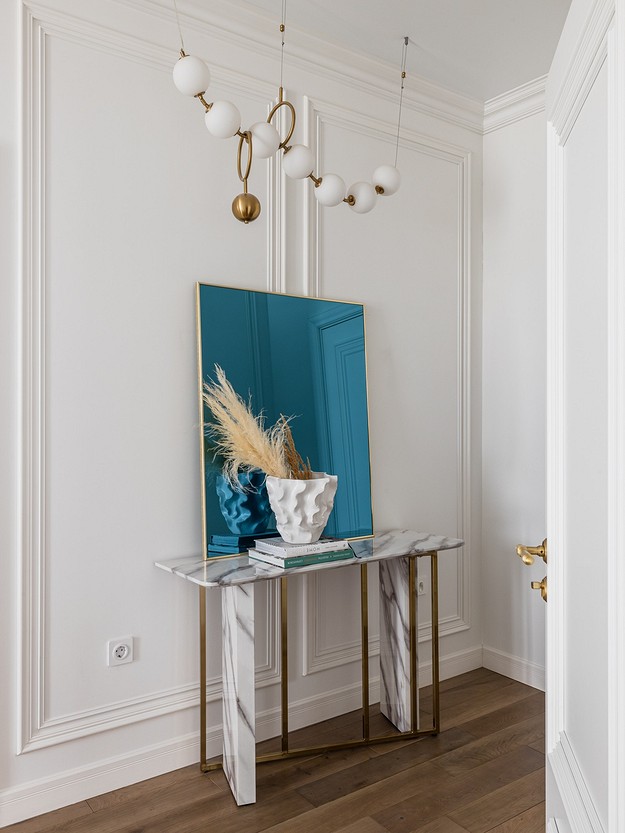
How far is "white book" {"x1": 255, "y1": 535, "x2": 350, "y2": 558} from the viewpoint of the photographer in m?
2.27

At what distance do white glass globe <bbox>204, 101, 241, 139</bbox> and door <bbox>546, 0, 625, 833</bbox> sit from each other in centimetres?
78

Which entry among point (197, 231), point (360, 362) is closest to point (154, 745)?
point (360, 362)

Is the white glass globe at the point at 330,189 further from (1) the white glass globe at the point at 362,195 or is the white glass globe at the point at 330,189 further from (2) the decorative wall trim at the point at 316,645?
(2) the decorative wall trim at the point at 316,645

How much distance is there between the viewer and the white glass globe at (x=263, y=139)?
1747 millimetres

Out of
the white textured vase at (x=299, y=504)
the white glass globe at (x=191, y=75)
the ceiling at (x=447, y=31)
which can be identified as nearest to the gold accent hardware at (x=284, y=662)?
the white textured vase at (x=299, y=504)

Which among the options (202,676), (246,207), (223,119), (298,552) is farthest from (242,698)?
(223,119)

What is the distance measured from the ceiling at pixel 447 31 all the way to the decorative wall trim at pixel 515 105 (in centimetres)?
5

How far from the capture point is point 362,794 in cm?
Answer: 227

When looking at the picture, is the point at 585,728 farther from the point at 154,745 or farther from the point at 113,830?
the point at 154,745

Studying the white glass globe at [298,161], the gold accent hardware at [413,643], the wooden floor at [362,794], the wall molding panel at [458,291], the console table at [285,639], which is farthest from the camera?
the wall molding panel at [458,291]

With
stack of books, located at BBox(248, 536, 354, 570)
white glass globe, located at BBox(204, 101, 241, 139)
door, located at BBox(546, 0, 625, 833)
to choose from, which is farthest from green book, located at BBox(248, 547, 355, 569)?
white glass globe, located at BBox(204, 101, 241, 139)

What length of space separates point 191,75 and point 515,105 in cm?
218

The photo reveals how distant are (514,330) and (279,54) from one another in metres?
1.62

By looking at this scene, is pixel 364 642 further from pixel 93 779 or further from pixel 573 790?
pixel 573 790
